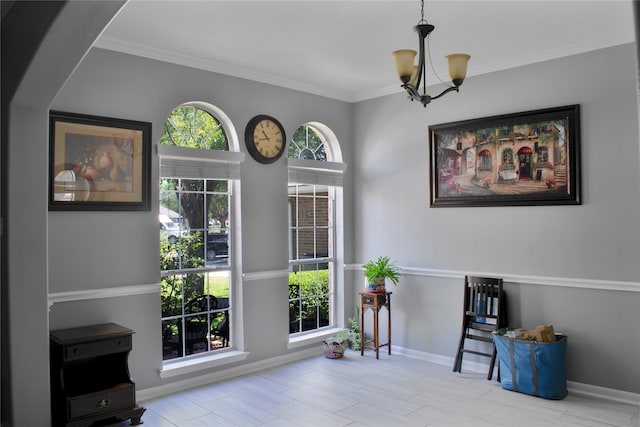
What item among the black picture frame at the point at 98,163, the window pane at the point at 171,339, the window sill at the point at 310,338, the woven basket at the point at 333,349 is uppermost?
the black picture frame at the point at 98,163

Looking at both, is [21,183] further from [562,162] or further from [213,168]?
[562,162]

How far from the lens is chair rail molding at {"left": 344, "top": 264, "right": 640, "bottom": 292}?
13.4ft

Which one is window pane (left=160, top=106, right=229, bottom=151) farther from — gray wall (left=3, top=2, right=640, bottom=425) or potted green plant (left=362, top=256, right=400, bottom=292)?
potted green plant (left=362, top=256, right=400, bottom=292)

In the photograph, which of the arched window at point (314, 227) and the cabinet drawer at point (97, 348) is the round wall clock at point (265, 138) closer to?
the arched window at point (314, 227)

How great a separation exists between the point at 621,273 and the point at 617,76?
1576 mm

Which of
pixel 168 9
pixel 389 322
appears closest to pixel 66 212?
pixel 168 9

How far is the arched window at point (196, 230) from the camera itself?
4523 mm

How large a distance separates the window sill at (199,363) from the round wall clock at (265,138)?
188 centimetres

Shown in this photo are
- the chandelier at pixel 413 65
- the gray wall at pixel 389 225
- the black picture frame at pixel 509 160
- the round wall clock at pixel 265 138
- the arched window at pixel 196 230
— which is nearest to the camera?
the chandelier at pixel 413 65

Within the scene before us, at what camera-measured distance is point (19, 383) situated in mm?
3133

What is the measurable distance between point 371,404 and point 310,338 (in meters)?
A: 1.55

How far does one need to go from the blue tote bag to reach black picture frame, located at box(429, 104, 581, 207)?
1.21m

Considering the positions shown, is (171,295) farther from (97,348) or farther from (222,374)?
(97,348)

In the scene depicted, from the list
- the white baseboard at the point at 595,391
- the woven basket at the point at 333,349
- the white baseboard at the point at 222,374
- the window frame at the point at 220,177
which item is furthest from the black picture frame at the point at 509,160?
the white baseboard at the point at 222,374
